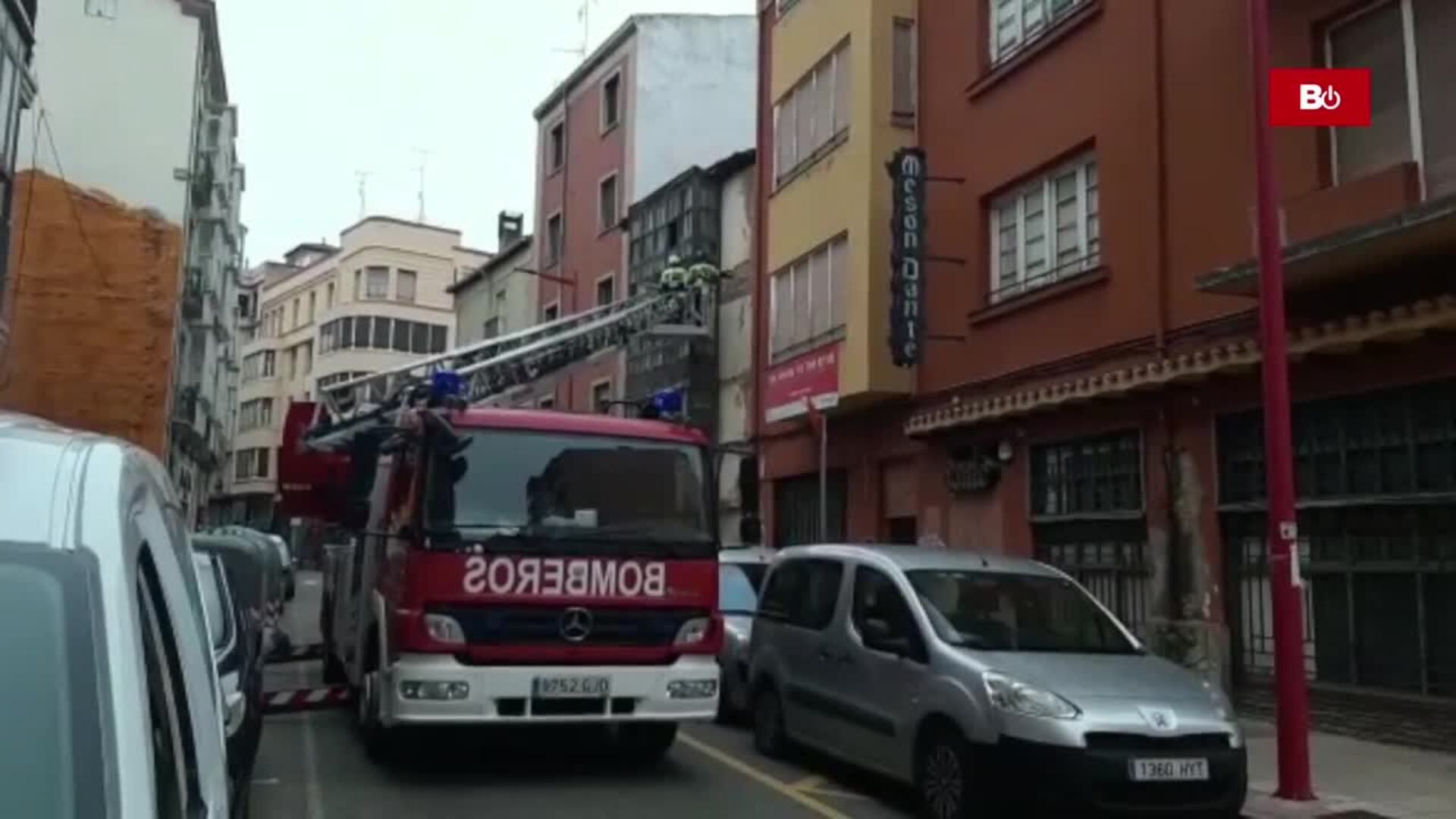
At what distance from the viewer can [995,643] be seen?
8.75m

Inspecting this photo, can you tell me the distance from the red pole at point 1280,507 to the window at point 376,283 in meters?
68.2

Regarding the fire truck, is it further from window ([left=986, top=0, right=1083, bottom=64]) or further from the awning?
window ([left=986, top=0, right=1083, bottom=64])

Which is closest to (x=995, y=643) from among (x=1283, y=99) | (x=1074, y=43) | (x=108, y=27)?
(x=1283, y=99)

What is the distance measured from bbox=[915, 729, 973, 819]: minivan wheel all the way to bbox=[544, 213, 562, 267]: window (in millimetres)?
30379

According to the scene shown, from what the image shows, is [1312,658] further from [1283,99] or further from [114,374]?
[114,374]

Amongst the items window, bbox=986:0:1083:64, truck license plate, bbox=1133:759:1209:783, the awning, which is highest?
window, bbox=986:0:1083:64

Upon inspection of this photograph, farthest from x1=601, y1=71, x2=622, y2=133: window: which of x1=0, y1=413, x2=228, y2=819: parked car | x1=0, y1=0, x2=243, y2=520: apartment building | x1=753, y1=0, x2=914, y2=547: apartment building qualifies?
x1=0, y1=413, x2=228, y2=819: parked car

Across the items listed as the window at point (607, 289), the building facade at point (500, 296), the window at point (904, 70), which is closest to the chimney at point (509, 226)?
the building facade at point (500, 296)

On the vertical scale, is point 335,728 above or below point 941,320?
below

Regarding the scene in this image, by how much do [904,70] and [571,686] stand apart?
44.2 feet

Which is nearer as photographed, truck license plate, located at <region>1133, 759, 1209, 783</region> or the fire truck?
truck license plate, located at <region>1133, 759, 1209, 783</region>

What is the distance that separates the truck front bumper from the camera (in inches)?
351

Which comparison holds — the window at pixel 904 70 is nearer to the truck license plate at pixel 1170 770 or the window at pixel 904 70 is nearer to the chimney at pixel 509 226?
the truck license plate at pixel 1170 770

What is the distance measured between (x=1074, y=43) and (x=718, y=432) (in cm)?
1280
